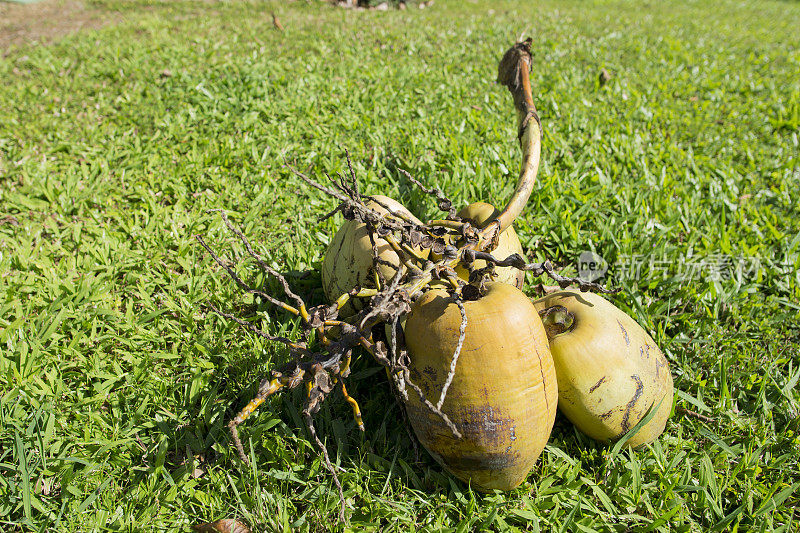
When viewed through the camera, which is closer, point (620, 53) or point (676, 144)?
point (676, 144)

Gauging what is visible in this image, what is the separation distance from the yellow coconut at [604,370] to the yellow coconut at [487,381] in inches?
5.8

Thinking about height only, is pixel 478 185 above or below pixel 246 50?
below

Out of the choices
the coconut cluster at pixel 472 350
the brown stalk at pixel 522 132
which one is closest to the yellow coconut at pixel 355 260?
the coconut cluster at pixel 472 350

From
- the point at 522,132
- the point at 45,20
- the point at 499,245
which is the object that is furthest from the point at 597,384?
the point at 45,20

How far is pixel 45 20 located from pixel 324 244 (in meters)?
5.69

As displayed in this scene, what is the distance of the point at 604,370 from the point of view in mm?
1898

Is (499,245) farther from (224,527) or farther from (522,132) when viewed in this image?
(224,527)

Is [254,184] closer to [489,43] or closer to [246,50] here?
[246,50]

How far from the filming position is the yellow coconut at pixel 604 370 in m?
1.91

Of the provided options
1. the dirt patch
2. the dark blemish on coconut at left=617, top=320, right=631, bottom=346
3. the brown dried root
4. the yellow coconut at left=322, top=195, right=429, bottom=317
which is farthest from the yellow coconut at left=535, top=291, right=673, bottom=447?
the dirt patch

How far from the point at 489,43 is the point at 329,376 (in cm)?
562

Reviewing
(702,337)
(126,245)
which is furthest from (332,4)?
(702,337)

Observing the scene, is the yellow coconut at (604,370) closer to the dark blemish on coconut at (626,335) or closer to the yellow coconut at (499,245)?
the dark blemish on coconut at (626,335)

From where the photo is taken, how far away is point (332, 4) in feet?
25.6
